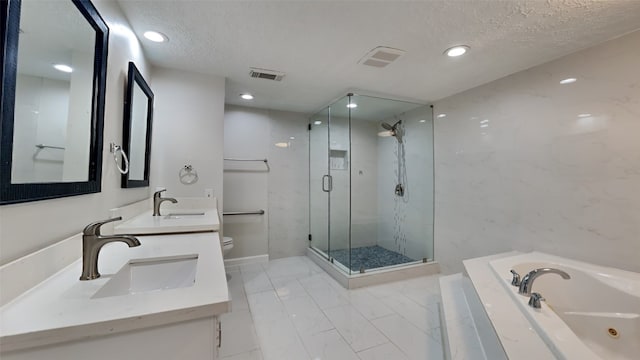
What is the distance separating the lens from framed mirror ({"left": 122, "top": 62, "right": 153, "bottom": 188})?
1.67 meters

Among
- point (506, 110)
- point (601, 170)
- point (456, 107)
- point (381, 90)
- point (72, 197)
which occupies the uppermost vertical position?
point (381, 90)

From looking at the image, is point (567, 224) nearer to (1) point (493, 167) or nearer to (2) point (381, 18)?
(1) point (493, 167)

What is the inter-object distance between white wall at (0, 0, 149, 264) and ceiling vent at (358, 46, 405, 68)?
176cm

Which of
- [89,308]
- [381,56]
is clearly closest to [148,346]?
[89,308]

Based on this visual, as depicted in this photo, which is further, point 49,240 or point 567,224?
point 567,224

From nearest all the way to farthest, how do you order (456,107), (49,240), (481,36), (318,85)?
1. (49,240)
2. (481,36)
3. (318,85)
4. (456,107)

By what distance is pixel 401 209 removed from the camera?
152 inches

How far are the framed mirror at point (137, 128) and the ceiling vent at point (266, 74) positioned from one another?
0.93 meters

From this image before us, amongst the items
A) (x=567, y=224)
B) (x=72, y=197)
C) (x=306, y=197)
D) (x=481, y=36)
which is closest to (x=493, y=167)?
(x=567, y=224)

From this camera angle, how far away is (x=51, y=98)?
0.93m

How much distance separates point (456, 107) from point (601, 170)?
4.83ft

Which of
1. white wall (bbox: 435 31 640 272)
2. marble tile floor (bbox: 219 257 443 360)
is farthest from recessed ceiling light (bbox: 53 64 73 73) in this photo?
white wall (bbox: 435 31 640 272)

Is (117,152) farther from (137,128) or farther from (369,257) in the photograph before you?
(369,257)

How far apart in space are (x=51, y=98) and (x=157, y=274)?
0.84 meters
